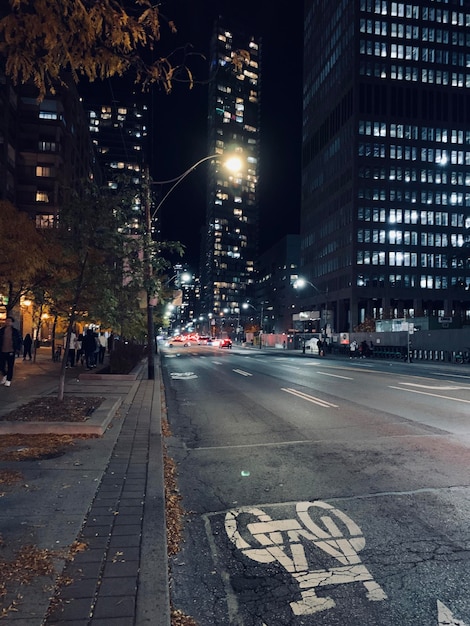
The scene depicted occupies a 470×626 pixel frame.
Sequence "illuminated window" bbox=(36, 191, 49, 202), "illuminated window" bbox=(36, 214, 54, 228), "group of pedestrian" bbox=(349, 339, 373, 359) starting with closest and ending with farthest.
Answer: "illuminated window" bbox=(36, 214, 54, 228)
"group of pedestrian" bbox=(349, 339, 373, 359)
"illuminated window" bbox=(36, 191, 49, 202)

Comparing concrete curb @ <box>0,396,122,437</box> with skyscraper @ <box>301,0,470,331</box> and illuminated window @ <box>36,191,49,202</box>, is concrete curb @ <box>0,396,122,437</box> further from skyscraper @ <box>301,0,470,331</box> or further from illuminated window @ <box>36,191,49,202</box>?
skyscraper @ <box>301,0,470,331</box>

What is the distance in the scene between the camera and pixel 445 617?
3158 millimetres

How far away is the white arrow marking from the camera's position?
3090 mm

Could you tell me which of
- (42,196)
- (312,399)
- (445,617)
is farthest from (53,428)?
(42,196)

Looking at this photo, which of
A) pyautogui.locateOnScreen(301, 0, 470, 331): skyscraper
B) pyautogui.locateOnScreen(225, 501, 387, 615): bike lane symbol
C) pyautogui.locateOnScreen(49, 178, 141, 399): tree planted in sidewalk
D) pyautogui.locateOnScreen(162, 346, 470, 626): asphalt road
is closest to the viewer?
pyautogui.locateOnScreen(162, 346, 470, 626): asphalt road

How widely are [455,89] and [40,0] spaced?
346 feet

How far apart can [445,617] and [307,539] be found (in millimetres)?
1414

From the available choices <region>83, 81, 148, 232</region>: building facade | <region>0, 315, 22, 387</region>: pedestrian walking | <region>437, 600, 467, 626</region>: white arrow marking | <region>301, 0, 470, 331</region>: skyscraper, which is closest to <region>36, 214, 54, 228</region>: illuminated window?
<region>0, 315, 22, 387</region>: pedestrian walking

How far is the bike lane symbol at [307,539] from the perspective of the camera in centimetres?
351

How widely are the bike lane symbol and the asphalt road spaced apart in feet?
0.04

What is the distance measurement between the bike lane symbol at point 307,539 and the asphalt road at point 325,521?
0.04ft

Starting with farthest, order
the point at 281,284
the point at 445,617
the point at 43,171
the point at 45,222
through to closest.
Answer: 1. the point at 281,284
2. the point at 43,171
3. the point at 45,222
4. the point at 445,617

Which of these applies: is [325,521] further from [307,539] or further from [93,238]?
[93,238]

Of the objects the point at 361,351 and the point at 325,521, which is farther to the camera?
the point at 361,351
